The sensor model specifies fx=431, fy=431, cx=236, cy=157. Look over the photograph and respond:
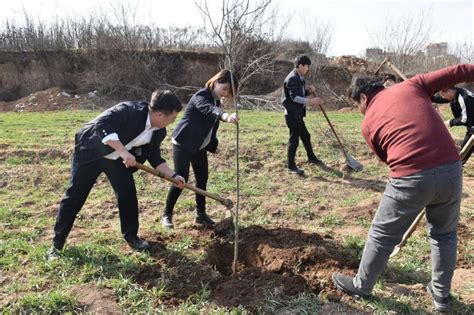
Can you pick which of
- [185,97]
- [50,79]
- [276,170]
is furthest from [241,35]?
[50,79]

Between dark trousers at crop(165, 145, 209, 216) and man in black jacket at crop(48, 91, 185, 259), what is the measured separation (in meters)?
0.39

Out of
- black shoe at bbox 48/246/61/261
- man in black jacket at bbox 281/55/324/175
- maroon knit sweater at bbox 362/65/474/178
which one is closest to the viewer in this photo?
maroon knit sweater at bbox 362/65/474/178

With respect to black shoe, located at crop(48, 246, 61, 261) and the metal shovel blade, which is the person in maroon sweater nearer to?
black shoe, located at crop(48, 246, 61, 261)

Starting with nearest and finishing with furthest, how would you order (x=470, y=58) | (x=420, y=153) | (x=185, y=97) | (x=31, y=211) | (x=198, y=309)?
(x=420, y=153), (x=198, y=309), (x=31, y=211), (x=185, y=97), (x=470, y=58)

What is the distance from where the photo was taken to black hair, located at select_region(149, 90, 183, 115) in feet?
11.9

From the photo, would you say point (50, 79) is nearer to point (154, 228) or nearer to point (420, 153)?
point (154, 228)

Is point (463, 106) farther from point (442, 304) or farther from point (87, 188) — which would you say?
point (87, 188)

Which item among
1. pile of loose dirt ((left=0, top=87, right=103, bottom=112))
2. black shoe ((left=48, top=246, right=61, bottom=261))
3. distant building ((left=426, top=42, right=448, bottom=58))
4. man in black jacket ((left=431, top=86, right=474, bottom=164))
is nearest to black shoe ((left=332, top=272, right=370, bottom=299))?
black shoe ((left=48, top=246, right=61, bottom=261))

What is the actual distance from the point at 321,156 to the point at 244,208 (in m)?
2.81

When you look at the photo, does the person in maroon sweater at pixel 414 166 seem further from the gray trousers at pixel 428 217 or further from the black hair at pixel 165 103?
the black hair at pixel 165 103

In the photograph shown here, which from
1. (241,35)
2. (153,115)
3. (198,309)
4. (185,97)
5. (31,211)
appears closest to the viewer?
(198,309)

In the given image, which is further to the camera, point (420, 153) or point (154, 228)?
point (154, 228)

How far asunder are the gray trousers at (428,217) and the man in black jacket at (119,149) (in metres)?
1.83

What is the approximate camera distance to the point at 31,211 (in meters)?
5.40
